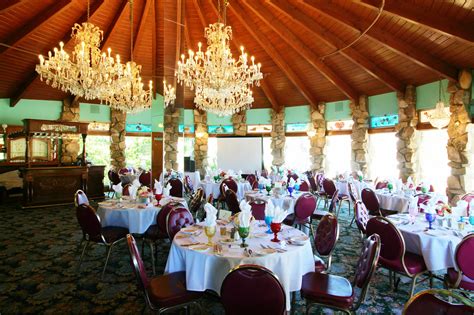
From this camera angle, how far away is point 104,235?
454 centimetres

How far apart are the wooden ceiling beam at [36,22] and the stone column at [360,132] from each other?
9.82m

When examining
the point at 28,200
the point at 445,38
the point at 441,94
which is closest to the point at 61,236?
the point at 28,200

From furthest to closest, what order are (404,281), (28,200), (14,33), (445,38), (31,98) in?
(31,98), (28,200), (14,33), (445,38), (404,281)

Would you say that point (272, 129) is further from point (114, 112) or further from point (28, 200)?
point (28, 200)

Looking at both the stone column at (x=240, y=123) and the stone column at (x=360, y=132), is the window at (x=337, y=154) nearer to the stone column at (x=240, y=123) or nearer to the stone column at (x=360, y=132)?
the stone column at (x=360, y=132)

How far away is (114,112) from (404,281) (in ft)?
41.6

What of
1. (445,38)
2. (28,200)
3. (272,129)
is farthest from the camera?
(272,129)

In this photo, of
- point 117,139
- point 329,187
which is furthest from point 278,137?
point 117,139

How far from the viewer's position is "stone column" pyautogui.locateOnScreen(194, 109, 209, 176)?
47.2ft

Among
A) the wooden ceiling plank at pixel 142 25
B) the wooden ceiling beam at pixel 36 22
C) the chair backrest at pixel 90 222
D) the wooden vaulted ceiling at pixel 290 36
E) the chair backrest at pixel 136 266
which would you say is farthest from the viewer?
the wooden ceiling plank at pixel 142 25

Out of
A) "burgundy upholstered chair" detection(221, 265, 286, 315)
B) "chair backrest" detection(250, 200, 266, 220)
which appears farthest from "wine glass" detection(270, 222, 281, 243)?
"chair backrest" detection(250, 200, 266, 220)

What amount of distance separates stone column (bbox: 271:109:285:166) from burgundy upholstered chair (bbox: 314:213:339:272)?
1021 centimetres

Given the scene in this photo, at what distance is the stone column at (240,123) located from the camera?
1438 cm

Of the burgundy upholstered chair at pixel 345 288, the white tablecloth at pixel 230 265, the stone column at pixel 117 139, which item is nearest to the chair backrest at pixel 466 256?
the burgundy upholstered chair at pixel 345 288
